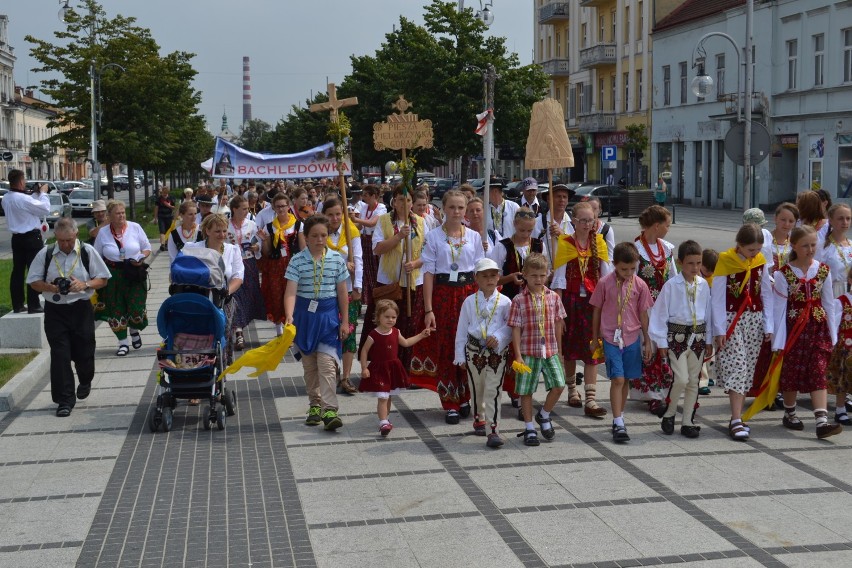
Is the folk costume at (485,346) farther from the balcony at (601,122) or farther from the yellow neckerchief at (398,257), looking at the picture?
the balcony at (601,122)

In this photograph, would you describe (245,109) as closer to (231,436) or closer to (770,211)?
(770,211)

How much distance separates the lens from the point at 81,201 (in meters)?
51.4

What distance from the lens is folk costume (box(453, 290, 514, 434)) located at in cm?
855

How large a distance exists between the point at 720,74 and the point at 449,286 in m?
45.5

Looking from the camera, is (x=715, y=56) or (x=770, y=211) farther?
(x=715, y=56)

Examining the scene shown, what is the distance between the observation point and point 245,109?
19762cm

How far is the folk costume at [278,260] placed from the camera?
42.9 feet

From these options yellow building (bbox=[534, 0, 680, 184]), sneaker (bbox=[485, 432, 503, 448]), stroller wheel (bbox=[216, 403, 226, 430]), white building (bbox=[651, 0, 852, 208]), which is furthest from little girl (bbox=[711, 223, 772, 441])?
yellow building (bbox=[534, 0, 680, 184])

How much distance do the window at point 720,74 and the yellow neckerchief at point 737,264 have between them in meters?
44.4

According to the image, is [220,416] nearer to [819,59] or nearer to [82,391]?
[82,391]

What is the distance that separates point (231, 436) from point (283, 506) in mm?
2035

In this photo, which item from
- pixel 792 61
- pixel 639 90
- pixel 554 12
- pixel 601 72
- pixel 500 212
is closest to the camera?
pixel 500 212

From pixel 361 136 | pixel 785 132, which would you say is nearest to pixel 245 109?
pixel 361 136

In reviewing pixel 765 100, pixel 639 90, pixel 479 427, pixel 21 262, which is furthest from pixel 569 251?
pixel 639 90
